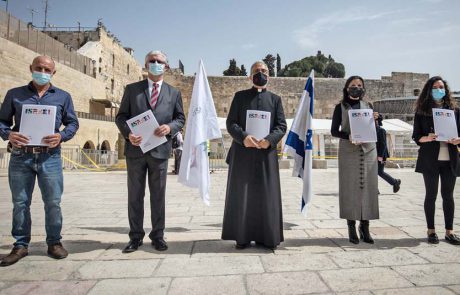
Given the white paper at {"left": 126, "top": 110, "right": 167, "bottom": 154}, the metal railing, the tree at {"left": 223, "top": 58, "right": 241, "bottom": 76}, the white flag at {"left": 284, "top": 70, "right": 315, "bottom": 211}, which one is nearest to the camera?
the white paper at {"left": 126, "top": 110, "right": 167, "bottom": 154}

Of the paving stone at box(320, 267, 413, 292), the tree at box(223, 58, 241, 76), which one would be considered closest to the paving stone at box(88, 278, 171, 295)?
the paving stone at box(320, 267, 413, 292)

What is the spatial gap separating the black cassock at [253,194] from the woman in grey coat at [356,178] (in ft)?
2.63

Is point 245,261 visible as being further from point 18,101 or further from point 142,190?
point 18,101

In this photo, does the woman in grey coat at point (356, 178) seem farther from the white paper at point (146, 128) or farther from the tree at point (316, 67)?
the tree at point (316, 67)

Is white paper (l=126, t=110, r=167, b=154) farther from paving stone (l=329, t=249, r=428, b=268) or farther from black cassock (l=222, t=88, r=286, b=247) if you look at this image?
paving stone (l=329, t=249, r=428, b=268)

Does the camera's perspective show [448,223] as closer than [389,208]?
Yes

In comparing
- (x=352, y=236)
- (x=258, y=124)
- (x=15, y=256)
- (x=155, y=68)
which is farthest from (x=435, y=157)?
(x=15, y=256)

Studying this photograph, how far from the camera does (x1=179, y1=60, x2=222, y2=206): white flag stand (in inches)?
149

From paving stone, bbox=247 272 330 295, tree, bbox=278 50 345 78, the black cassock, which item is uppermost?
tree, bbox=278 50 345 78

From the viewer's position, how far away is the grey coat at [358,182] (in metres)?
3.64

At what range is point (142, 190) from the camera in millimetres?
3475

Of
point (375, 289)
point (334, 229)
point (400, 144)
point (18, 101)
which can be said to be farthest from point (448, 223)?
point (400, 144)

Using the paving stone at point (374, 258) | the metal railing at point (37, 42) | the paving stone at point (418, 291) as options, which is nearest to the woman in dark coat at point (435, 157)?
the paving stone at point (374, 258)

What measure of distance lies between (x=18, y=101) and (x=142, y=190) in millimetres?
1443
